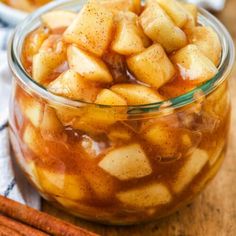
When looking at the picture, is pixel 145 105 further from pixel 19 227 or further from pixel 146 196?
pixel 19 227

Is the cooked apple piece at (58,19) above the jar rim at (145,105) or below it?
above

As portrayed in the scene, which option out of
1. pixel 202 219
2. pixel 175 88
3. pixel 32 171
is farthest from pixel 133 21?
pixel 202 219

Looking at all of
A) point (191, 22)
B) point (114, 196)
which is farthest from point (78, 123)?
point (191, 22)

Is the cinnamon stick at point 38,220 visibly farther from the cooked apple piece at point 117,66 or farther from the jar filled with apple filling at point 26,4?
the jar filled with apple filling at point 26,4

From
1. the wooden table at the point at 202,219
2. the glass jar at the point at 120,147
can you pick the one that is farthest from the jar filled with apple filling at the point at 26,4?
the wooden table at the point at 202,219

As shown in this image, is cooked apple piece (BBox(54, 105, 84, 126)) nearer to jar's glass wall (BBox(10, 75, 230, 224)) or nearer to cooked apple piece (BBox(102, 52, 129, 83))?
jar's glass wall (BBox(10, 75, 230, 224))

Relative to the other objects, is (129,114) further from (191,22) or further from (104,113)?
(191,22)

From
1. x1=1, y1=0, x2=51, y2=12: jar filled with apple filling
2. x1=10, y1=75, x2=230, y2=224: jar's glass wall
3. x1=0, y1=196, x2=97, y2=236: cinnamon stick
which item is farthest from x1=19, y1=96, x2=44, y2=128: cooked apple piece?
x1=1, y1=0, x2=51, y2=12: jar filled with apple filling
